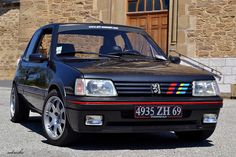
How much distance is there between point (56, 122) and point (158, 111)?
1302mm

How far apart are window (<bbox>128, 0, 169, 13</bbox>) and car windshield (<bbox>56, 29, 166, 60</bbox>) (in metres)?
11.9

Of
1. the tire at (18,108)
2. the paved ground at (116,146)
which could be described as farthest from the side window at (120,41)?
the tire at (18,108)

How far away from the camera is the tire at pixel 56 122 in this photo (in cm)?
543

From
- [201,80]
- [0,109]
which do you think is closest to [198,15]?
[0,109]

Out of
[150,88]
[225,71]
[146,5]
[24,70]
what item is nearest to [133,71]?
[150,88]

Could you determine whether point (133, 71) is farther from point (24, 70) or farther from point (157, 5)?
point (157, 5)

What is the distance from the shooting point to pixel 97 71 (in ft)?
17.3

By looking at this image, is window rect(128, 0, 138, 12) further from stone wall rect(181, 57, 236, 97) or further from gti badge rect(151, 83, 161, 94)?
gti badge rect(151, 83, 161, 94)

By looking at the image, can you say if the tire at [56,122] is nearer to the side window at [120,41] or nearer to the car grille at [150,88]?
the car grille at [150,88]

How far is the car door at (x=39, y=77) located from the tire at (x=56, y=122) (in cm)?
35

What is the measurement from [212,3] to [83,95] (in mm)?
12606

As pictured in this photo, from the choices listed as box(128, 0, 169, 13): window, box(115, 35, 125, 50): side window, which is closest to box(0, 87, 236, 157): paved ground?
box(115, 35, 125, 50): side window

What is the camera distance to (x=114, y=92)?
516 cm

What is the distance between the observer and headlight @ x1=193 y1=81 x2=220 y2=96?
5.50 m
